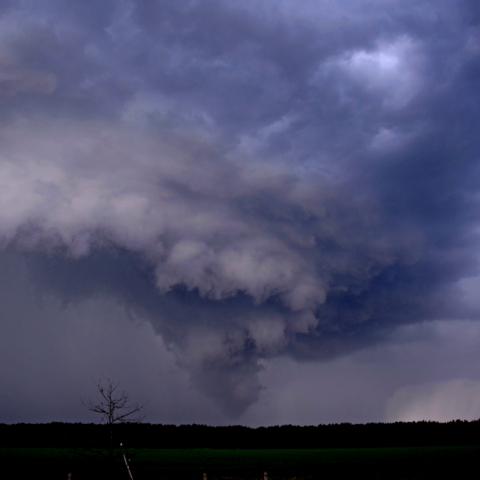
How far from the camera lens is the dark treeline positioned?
15662 cm

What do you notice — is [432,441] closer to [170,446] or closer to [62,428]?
[170,446]

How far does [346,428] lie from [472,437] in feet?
151

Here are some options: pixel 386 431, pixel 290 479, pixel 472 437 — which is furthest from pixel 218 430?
pixel 290 479

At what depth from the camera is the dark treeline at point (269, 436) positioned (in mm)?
156625

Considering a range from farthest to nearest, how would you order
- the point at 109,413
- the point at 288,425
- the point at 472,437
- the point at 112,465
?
1. the point at 288,425
2. the point at 472,437
3. the point at 109,413
4. the point at 112,465

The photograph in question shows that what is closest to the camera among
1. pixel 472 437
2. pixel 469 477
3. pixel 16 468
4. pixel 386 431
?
pixel 469 477

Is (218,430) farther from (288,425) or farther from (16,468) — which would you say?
(16,468)

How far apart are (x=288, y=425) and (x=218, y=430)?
32.2 metres

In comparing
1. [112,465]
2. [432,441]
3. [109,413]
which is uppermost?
[109,413]

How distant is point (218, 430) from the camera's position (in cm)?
18212

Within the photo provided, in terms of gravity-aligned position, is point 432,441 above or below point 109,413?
below

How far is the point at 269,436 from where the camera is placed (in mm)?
172500

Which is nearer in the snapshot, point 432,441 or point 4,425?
point 432,441

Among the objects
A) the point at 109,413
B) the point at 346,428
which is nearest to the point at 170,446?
the point at 346,428
